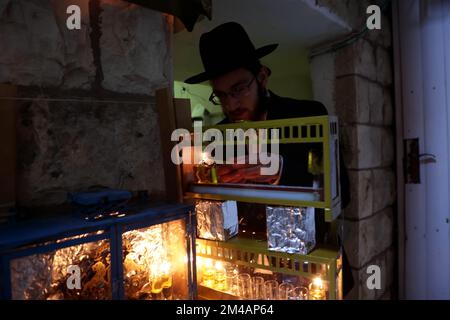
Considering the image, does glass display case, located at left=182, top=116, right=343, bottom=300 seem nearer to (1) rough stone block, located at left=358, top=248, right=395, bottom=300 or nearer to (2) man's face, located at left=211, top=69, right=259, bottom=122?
(2) man's face, located at left=211, top=69, right=259, bottom=122

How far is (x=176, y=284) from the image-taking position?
101 cm

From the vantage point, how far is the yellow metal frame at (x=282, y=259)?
2.88 feet

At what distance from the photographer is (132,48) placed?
44.8 inches

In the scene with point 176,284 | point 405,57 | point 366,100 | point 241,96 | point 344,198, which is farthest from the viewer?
point 405,57

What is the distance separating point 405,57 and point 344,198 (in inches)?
45.7

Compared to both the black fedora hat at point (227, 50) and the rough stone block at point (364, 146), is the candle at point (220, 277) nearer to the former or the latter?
the black fedora hat at point (227, 50)

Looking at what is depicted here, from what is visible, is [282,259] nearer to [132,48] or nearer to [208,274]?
[208,274]

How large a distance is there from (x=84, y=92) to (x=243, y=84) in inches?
26.8

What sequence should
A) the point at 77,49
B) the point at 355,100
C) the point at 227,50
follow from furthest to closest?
the point at 355,100, the point at 227,50, the point at 77,49

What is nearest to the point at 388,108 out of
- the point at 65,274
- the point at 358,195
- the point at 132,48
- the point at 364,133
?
the point at 364,133

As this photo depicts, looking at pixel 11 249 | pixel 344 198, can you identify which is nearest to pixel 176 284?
pixel 11 249

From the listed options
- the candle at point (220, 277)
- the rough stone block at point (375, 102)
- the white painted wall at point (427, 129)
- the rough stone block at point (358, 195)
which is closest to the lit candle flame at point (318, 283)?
the candle at point (220, 277)

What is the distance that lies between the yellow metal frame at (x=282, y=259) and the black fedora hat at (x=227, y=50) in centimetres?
74
